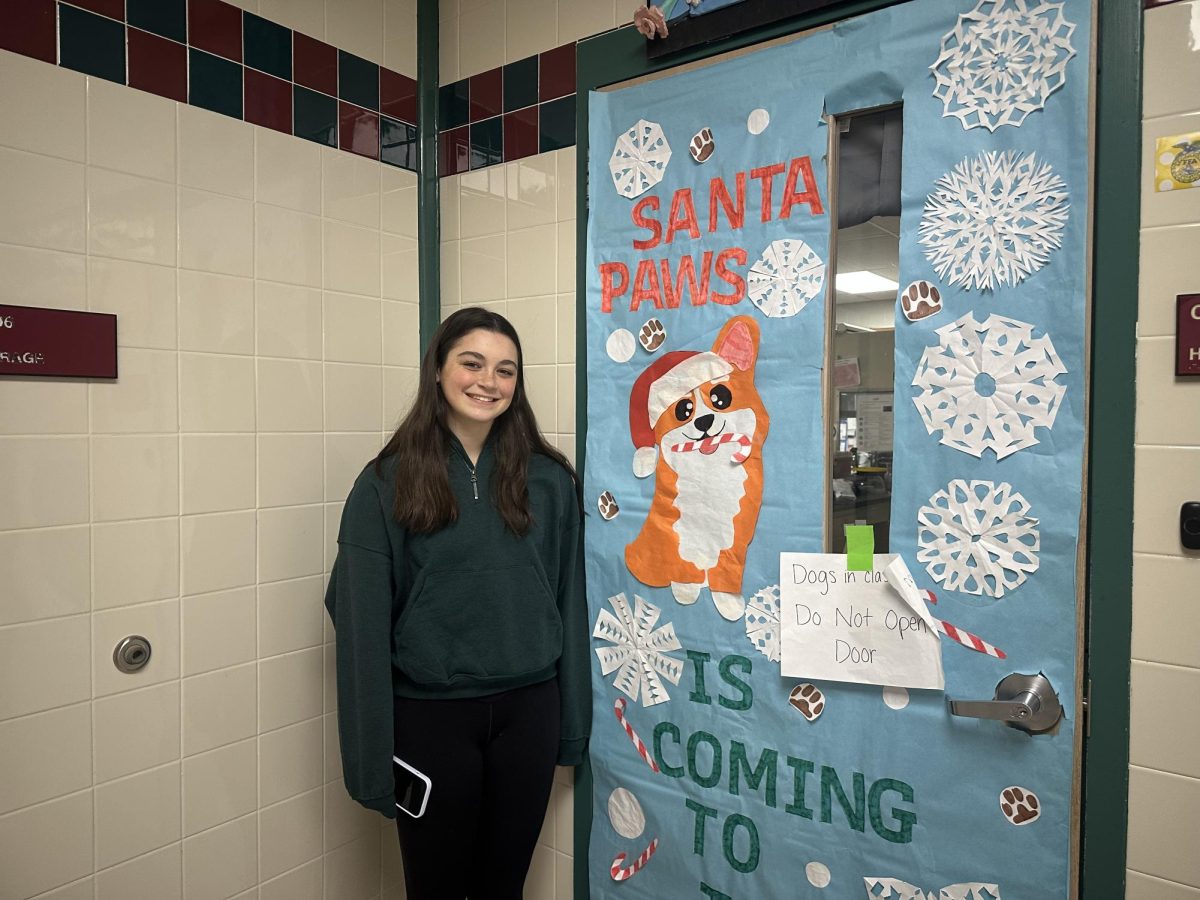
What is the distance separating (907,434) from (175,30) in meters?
1.58

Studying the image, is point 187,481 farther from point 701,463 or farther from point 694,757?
point 694,757

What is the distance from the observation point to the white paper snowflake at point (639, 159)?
1.64 meters

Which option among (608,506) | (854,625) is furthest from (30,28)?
(854,625)

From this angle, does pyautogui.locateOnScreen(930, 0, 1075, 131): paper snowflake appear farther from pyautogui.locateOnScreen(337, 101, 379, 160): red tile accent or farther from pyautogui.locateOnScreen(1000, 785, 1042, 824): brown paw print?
pyautogui.locateOnScreen(337, 101, 379, 160): red tile accent

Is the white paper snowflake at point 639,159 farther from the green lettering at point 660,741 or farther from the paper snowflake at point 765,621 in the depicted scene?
the green lettering at point 660,741

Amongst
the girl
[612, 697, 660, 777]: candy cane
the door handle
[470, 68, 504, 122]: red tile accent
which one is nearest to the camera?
the door handle

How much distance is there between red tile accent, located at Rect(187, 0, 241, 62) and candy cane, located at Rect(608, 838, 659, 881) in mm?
1849

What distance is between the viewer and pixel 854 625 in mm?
1406

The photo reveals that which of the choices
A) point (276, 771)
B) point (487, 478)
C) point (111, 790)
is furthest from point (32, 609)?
point (487, 478)

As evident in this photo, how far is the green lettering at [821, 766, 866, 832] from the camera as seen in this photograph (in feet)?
4.64

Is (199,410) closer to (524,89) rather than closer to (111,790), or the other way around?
(111,790)

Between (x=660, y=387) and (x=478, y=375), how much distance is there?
1.21 ft

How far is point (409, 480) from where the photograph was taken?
5.19ft

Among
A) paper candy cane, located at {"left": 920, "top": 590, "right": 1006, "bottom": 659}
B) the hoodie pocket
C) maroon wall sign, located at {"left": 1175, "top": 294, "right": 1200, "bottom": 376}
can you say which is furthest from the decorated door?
the hoodie pocket
